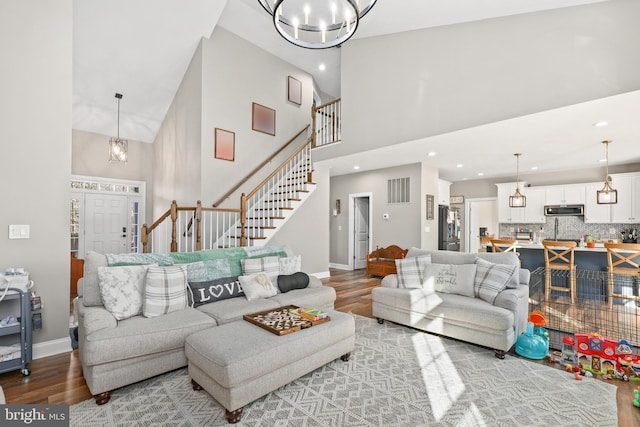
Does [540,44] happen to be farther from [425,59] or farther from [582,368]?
[582,368]

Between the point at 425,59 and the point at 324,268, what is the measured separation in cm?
441

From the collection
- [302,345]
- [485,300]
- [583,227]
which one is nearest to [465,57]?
[485,300]

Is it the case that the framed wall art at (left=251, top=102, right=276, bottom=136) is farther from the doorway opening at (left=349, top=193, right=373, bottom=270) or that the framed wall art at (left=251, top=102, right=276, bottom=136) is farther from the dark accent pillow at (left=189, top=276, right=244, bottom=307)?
the dark accent pillow at (left=189, top=276, right=244, bottom=307)

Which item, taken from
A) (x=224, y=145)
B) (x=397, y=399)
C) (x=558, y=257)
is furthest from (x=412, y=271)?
(x=224, y=145)

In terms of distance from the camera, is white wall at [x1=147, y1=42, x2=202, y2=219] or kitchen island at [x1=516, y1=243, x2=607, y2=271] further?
white wall at [x1=147, y1=42, x2=202, y2=219]

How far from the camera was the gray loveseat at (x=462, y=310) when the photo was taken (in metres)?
2.83

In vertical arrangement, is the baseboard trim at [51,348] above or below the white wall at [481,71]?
below

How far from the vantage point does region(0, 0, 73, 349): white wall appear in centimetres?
272

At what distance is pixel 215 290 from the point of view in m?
3.10

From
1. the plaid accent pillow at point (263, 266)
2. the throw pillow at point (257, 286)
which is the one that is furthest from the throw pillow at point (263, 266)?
the throw pillow at point (257, 286)

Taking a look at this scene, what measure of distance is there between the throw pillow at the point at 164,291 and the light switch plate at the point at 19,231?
1.22m

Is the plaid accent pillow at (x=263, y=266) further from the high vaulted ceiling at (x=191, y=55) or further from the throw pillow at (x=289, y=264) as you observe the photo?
the high vaulted ceiling at (x=191, y=55)

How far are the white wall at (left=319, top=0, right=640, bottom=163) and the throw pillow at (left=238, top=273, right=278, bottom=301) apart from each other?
3.09 m

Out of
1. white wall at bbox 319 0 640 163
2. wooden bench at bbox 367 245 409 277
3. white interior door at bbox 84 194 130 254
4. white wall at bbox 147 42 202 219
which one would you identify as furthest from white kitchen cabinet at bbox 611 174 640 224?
white interior door at bbox 84 194 130 254
